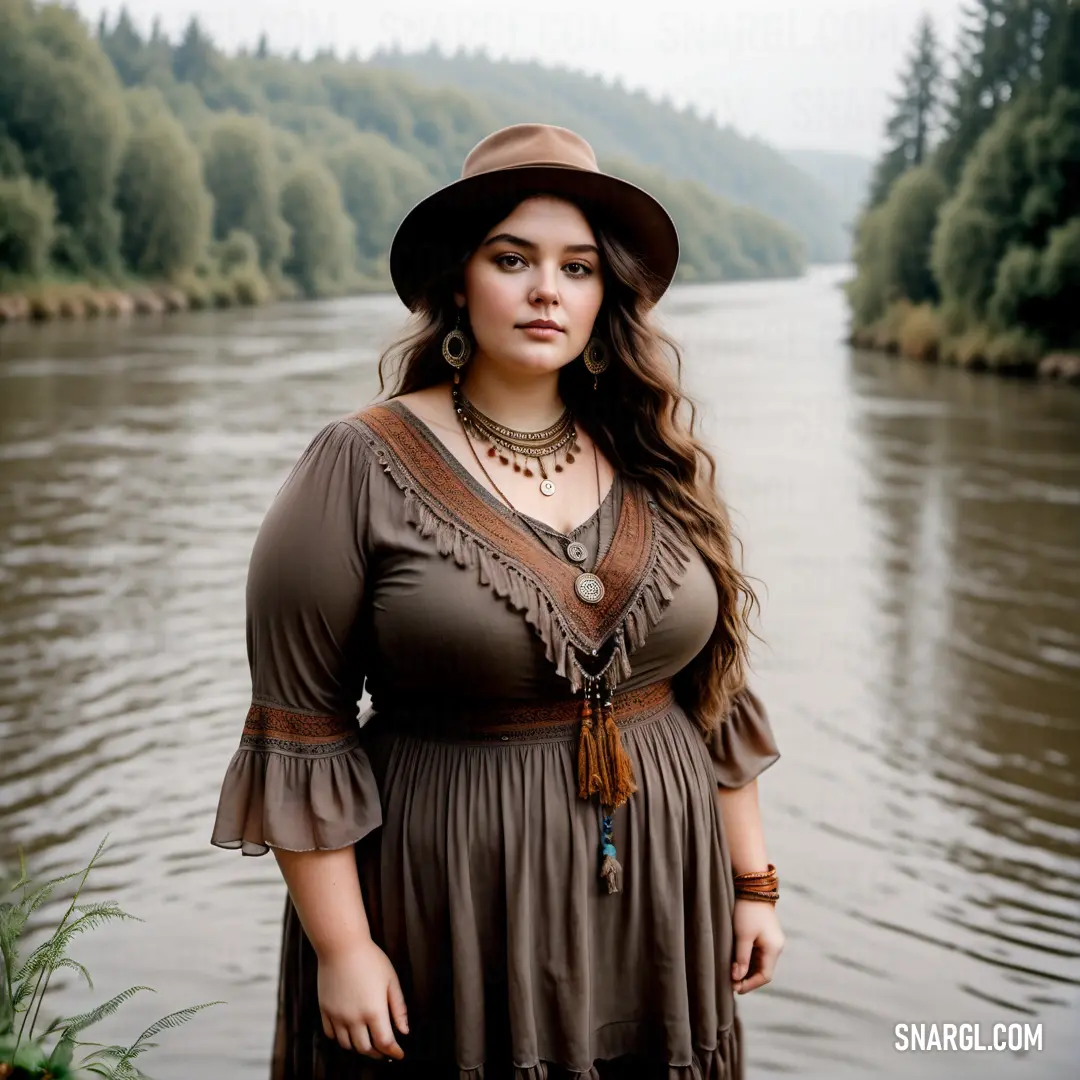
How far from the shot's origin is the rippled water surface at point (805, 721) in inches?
164

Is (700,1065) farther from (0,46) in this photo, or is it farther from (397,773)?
(0,46)

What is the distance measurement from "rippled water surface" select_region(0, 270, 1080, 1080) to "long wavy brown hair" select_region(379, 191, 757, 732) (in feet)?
0.72

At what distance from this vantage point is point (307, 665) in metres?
1.90

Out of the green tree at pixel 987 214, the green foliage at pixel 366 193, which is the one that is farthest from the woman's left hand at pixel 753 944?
the green foliage at pixel 366 193

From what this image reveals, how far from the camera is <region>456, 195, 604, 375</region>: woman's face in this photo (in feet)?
6.61

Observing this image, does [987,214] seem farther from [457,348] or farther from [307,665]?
[307,665]

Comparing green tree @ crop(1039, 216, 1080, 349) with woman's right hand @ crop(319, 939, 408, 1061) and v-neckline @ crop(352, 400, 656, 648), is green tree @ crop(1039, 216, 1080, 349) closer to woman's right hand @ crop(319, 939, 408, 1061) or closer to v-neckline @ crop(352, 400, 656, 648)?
v-neckline @ crop(352, 400, 656, 648)

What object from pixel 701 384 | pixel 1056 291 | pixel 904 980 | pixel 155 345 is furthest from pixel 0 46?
pixel 904 980

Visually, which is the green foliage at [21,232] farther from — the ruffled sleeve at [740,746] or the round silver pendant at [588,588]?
the round silver pendant at [588,588]

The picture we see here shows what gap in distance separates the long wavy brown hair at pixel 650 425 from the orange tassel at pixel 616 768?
29cm

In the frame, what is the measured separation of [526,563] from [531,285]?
417mm

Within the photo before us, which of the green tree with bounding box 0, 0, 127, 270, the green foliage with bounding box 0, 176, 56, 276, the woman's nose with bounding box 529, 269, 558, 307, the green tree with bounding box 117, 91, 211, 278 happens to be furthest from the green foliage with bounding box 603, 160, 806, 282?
the woman's nose with bounding box 529, 269, 558, 307

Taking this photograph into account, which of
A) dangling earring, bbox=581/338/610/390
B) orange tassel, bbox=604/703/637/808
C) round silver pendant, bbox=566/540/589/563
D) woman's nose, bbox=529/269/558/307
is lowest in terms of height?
orange tassel, bbox=604/703/637/808

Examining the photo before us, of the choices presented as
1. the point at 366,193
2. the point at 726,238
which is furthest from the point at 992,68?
the point at 726,238
